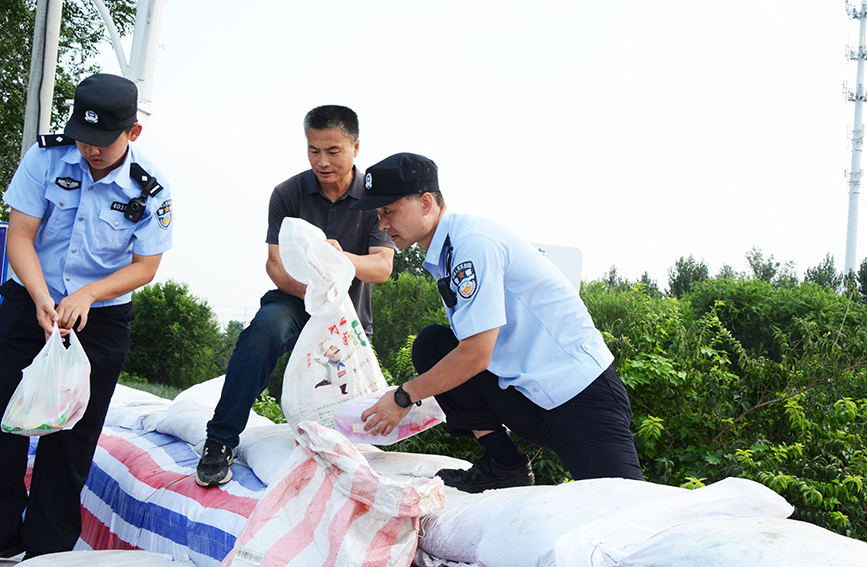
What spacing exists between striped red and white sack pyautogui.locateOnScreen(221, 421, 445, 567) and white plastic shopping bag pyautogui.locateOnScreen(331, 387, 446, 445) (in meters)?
0.47

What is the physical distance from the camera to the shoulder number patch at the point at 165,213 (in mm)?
2512

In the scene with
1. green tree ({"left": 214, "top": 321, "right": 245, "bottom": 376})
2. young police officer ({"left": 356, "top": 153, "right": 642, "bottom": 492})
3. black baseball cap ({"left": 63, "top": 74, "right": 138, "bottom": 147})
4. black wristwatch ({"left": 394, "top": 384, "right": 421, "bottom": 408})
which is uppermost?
black baseball cap ({"left": 63, "top": 74, "right": 138, "bottom": 147})

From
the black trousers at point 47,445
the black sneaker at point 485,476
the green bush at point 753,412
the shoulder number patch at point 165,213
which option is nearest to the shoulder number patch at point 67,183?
the shoulder number patch at point 165,213

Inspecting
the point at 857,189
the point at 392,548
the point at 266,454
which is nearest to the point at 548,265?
the point at 392,548

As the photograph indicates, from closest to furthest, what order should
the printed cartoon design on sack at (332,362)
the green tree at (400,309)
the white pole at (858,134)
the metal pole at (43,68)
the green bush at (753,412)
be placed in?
the printed cartoon design on sack at (332,362) → the green bush at (753,412) → the metal pole at (43,68) → the green tree at (400,309) → the white pole at (858,134)

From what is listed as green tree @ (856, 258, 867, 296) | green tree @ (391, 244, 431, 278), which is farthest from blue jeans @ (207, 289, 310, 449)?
green tree @ (856, 258, 867, 296)

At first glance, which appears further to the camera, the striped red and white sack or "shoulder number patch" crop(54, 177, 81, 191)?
"shoulder number patch" crop(54, 177, 81, 191)

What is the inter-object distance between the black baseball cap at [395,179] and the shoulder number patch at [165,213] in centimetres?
78

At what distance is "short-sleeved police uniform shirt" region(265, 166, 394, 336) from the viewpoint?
2.97 metres

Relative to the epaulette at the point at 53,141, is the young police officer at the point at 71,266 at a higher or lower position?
lower

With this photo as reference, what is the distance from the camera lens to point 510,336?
2.30 metres

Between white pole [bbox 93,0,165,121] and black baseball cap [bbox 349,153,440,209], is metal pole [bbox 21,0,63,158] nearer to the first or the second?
white pole [bbox 93,0,165,121]

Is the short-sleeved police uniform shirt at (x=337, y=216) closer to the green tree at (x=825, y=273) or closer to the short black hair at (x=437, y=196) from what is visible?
the short black hair at (x=437, y=196)

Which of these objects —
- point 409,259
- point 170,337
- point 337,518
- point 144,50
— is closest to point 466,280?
point 337,518
